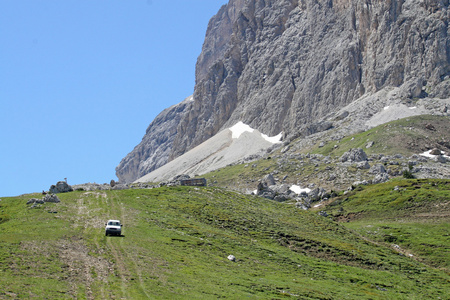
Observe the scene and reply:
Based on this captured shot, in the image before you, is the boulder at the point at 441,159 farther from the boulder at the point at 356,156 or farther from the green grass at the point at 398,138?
the boulder at the point at 356,156

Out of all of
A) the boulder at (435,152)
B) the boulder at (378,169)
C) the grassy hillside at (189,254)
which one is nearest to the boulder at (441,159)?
the boulder at (435,152)

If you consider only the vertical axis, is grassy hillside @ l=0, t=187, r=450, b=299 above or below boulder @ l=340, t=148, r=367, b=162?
below

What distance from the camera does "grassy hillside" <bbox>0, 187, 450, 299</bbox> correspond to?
34812 mm

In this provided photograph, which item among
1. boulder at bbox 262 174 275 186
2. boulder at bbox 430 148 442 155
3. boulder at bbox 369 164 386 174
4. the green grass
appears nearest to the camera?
boulder at bbox 369 164 386 174

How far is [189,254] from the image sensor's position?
48219 mm

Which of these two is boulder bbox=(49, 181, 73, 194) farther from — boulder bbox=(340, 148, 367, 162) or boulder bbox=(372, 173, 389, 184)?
boulder bbox=(340, 148, 367, 162)

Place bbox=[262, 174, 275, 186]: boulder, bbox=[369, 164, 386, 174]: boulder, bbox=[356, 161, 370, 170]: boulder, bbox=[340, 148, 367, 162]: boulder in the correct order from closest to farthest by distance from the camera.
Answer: bbox=[369, 164, 386, 174]: boulder, bbox=[356, 161, 370, 170]: boulder, bbox=[340, 148, 367, 162]: boulder, bbox=[262, 174, 275, 186]: boulder

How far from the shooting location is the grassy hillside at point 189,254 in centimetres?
3481

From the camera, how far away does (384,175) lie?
13238 centimetres

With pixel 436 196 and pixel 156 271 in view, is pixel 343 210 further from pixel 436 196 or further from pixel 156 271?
pixel 156 271

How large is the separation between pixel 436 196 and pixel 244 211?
43015 millimetres

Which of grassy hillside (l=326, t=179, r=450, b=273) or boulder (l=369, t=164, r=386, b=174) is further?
boulder (l=369, t=164, r=386, b=174)

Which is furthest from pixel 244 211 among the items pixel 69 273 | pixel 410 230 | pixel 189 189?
pixel 69 273

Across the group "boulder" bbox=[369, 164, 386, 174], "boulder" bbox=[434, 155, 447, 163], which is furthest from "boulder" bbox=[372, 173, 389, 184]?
"boulder" bbox=[434, 155, 447, 163]
